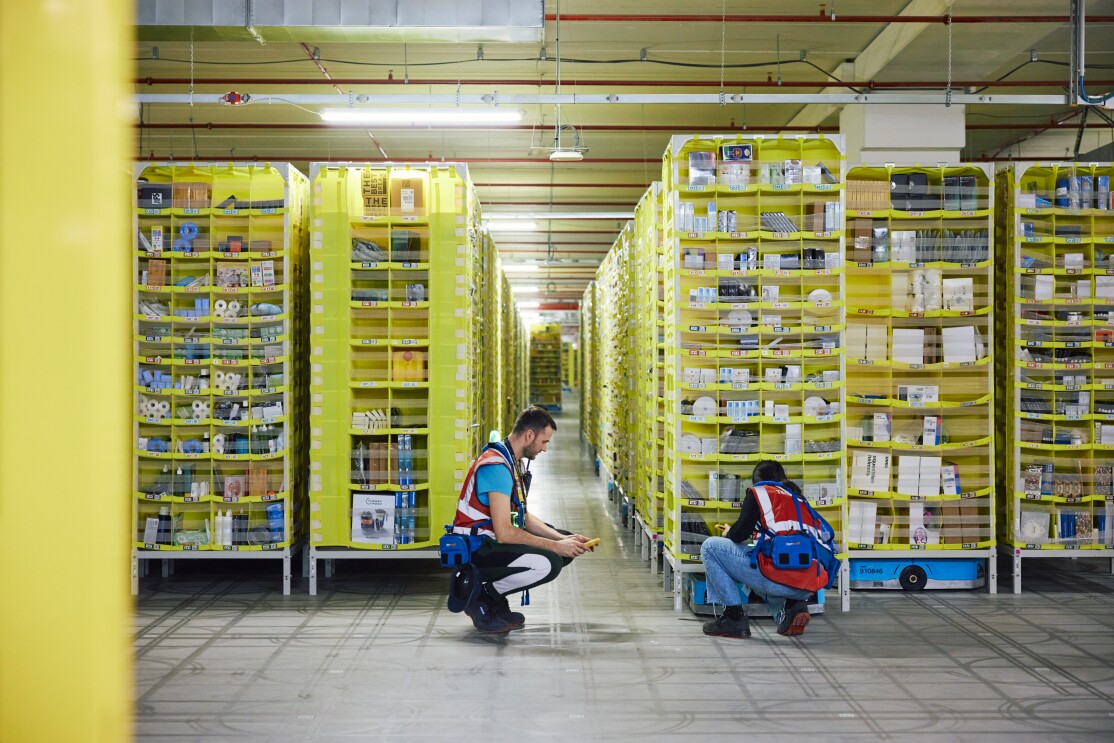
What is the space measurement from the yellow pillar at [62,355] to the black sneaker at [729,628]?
5323 millimetres

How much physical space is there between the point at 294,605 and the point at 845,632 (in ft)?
14.0

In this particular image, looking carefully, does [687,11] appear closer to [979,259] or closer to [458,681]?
[979,259]

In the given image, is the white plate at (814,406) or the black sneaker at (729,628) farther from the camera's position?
the white plate at (814,406)

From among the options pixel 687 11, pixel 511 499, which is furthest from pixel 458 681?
pixel 687 11

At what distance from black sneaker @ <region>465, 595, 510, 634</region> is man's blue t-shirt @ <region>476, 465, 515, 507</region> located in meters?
0.73

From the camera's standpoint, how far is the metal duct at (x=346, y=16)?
26.1ft

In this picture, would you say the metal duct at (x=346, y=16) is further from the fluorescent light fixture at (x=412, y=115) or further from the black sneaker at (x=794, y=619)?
the black sneaker at (x=794, y=619)

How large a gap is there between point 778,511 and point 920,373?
2.46 metres

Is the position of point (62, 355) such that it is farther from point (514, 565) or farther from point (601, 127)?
point (601, 127)

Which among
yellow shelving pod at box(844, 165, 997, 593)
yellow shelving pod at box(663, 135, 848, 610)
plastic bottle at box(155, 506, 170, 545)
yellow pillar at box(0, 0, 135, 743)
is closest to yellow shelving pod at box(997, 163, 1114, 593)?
yellow shelving pod at box(844, 165, 997, 593)

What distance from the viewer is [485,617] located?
23.2ft

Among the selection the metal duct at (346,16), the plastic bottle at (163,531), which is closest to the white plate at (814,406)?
the metal duct at (346,16)

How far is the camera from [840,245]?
25.4ft

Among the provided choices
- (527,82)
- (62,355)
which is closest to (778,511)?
(62,355)
